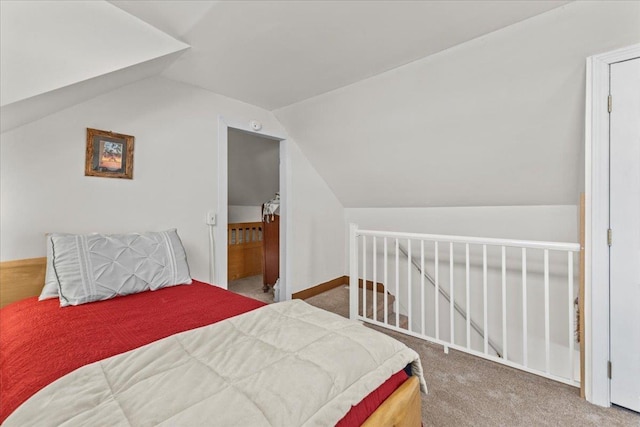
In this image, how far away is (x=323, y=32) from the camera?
171 centimetres

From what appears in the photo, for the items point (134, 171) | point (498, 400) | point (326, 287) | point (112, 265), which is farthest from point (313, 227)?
point (498, 400)

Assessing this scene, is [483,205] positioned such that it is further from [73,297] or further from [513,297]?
[73,297]

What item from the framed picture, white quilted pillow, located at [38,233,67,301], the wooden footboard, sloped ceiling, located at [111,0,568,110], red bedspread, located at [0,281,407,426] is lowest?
the wooden footboard

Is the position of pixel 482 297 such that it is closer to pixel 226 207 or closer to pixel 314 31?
pixel 226 207

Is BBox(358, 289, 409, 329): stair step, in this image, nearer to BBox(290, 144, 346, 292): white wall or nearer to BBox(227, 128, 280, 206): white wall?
BBox(290, 144, 346, 292): white wall

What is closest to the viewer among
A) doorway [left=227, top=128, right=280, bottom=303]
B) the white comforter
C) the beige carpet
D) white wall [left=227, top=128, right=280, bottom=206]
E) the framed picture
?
the white comforter

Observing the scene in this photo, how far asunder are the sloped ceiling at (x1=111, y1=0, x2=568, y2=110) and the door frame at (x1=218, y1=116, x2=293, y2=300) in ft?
1.89

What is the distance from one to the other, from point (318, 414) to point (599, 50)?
2278 mm

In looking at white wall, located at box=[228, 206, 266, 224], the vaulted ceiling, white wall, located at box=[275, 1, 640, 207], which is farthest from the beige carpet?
white wall, located at box=[228, 206, 266, 224]

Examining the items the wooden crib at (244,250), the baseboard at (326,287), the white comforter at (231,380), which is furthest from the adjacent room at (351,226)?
the wooden crib at (244,250)

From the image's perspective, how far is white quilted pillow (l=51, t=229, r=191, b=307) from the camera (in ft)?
4.86

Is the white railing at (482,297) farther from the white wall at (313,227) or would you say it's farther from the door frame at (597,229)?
the white wall at (313,227)

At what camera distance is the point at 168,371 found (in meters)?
0.81

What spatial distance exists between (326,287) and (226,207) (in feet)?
5.93
